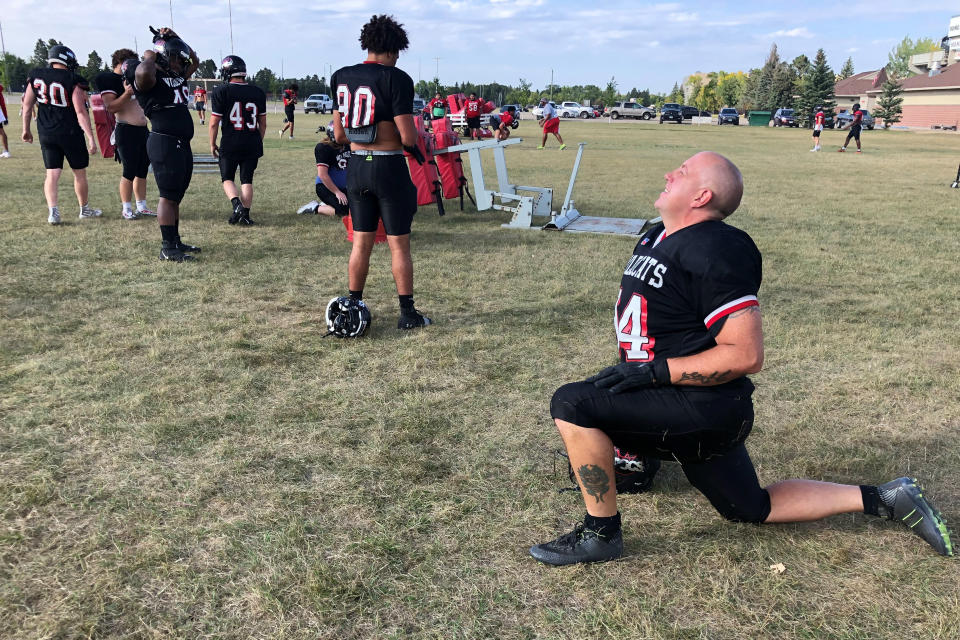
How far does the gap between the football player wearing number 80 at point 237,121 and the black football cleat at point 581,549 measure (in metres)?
7.25

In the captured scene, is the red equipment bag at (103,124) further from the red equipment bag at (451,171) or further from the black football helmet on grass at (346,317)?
the black football helmet on grass at (346,317)

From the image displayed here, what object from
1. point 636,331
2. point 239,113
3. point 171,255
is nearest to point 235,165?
point 239,113

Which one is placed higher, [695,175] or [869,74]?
[869,74]

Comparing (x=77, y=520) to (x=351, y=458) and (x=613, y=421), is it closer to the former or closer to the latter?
(x=351, y=458)

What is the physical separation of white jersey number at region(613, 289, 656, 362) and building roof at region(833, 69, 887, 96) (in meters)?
104

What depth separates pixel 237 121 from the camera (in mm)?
8266

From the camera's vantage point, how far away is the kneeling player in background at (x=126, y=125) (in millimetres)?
7816

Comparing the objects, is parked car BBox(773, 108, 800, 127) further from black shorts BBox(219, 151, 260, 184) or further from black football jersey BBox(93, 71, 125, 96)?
black football jersey BBox(93, 71, 125, 96)

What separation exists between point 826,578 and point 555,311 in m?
3.53

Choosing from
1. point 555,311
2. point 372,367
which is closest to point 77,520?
point 372,367

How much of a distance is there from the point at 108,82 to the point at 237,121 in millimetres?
1601

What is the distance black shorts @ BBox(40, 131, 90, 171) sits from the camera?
26.1 ft

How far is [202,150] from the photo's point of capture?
18.8 m

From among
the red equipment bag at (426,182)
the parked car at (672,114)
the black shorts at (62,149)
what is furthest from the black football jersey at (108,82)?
the parked car at (672,114)
